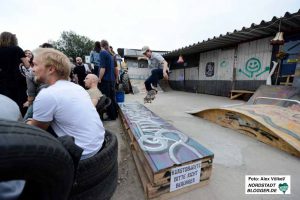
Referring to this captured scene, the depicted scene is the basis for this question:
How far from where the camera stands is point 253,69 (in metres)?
8.41

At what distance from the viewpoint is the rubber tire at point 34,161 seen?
61 cm

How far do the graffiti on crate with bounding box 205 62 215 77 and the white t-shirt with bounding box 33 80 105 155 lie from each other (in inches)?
422

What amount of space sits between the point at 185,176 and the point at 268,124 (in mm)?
2215

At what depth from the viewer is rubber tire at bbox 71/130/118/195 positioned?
4.13ft

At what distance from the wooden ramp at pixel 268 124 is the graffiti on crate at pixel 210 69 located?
7489mm

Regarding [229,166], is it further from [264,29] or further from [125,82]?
[125,82]

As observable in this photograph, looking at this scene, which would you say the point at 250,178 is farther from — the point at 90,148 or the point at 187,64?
the point at 187,64

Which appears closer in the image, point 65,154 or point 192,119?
point 65,154

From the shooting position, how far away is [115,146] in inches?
62.3

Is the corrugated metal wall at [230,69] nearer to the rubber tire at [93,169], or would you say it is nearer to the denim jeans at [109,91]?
the denim jeans at [109,91]

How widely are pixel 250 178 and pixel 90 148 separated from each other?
1.94m

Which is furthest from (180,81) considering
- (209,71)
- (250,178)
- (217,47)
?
(250,178)

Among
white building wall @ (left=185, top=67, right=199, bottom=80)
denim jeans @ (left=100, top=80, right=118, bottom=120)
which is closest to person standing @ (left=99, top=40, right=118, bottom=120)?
denim jeans @ (left=100, top=80, right=118, bottom=120)

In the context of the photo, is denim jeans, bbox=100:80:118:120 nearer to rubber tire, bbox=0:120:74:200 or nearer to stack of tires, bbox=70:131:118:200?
stack of tires, bbox=70:131:118:200
